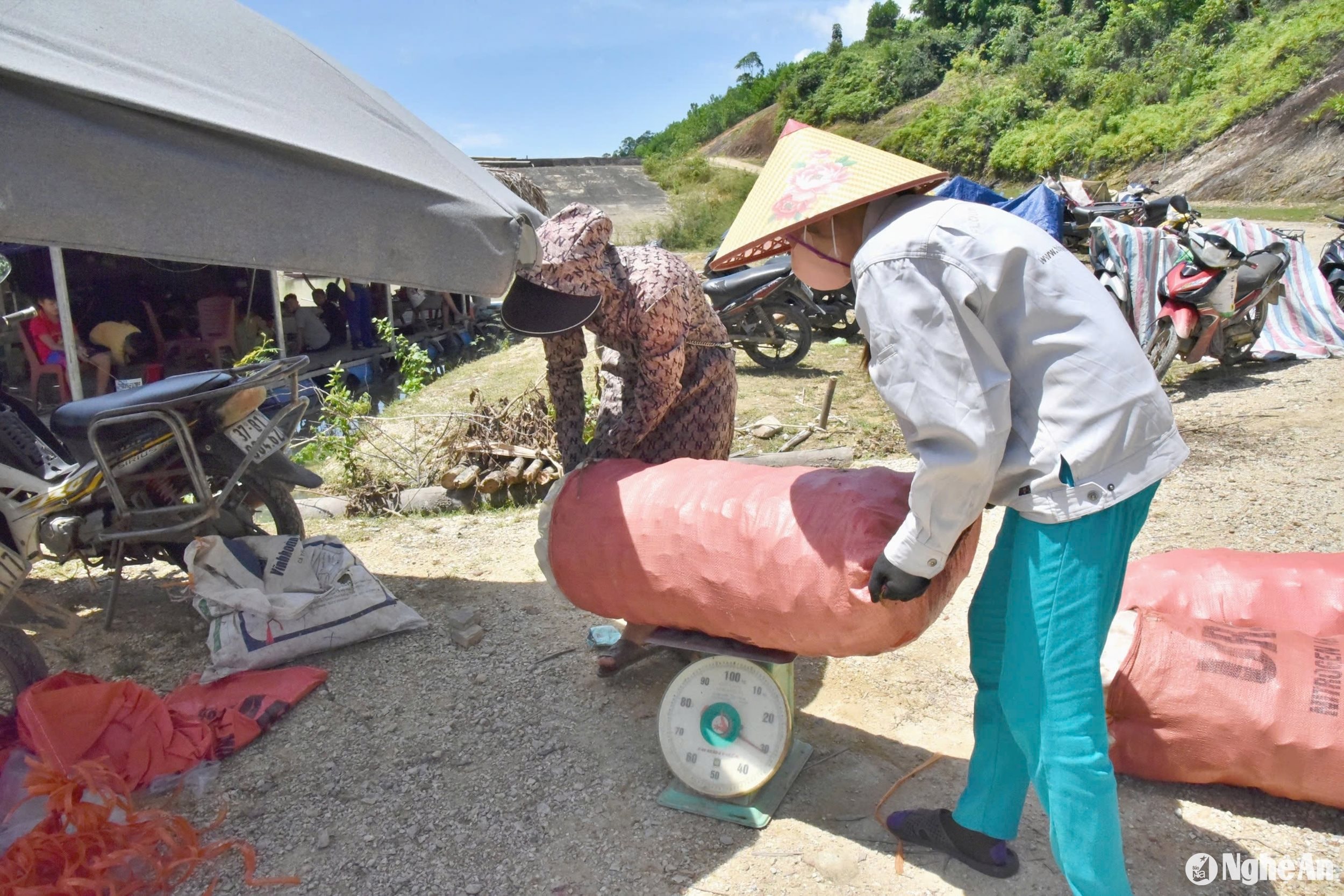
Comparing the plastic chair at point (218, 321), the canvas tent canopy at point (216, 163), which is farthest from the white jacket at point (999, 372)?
the plastic chair at point (218, 321)

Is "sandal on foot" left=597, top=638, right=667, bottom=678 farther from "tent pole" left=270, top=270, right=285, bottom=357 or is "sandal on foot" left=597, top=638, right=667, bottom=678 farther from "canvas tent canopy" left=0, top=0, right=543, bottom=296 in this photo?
"tent pole" left=270, top=270, right=285, bottom=357

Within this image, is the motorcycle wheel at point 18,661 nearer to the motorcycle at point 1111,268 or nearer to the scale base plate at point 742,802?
the scale base plate at point 742,802

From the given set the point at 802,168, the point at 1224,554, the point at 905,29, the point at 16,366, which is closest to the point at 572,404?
the point at 802,168

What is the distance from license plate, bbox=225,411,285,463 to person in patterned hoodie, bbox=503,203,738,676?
148cm


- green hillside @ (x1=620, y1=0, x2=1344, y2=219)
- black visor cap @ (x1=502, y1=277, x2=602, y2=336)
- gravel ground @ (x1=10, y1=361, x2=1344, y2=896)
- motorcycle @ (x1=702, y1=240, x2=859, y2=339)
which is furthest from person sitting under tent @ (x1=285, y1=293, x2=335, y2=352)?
green hillside @ (x1=620, y1=0, x2=1344, y2=219)

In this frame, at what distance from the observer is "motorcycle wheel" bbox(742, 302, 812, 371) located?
28.1 ft

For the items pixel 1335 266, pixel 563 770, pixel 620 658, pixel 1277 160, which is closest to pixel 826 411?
pixel 620 658

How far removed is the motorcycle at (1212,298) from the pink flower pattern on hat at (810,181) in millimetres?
5239

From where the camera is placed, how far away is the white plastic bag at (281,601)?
3.28 m

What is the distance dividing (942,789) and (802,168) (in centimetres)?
174

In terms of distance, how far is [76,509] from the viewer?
3504 mm

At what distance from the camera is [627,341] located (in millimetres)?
2777

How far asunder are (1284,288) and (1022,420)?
7.56 metres

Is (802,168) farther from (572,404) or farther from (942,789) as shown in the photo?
(942,789)
